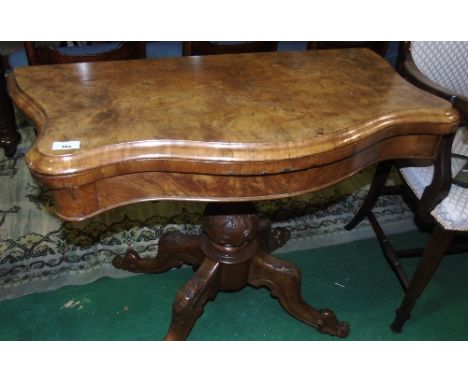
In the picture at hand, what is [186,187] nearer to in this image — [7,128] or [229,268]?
[229,268]

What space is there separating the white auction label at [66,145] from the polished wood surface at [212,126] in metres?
0.01

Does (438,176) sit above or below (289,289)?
above

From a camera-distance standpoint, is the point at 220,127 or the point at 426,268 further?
the point at 426,268

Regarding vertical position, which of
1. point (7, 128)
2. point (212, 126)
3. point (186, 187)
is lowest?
point (7, 128)

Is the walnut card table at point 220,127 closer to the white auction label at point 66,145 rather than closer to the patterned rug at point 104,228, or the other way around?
the white auction label at point 66,145

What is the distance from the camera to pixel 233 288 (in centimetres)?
138

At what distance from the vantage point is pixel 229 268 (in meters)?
1.30

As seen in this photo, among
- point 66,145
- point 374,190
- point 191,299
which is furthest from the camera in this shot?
point 374,190

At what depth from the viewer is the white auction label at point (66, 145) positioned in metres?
0.74

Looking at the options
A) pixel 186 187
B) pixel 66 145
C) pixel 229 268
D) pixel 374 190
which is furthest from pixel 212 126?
pixel 374 190

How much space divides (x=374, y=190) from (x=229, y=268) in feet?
2.33

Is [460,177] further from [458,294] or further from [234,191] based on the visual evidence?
[234,191]

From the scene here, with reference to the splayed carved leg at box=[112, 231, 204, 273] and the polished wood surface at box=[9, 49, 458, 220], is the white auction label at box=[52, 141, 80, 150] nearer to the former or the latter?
the polished wood surface at box=[9, 49, 458, 220]
